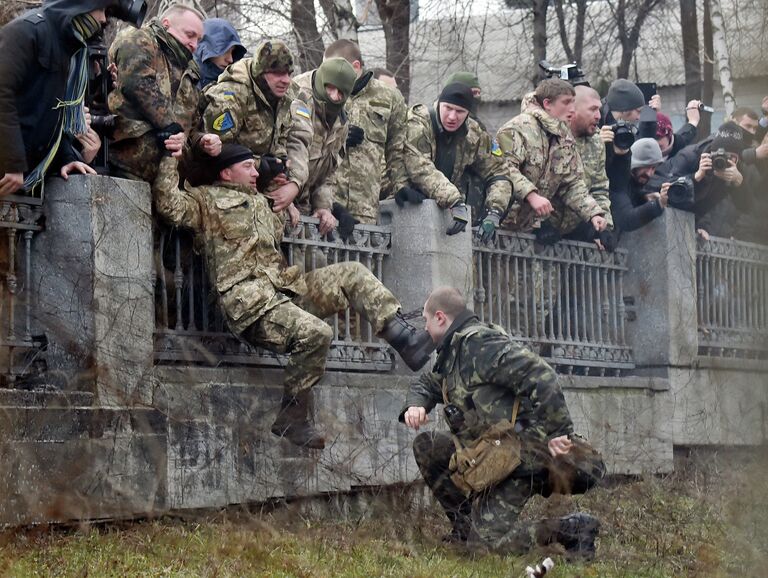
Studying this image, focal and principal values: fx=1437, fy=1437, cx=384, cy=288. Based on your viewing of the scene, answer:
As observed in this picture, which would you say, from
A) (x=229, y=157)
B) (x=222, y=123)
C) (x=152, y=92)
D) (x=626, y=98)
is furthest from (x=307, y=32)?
(x=152, y=92)

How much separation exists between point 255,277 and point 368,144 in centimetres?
206

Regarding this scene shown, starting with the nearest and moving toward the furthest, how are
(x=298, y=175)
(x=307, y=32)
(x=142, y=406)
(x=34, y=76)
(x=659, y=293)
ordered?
1. (x=34, y=76)
2. (x=142, y=406)
3. (x=298, y=175)
4. (x=659, y=293)
5. (x=307, y=32)

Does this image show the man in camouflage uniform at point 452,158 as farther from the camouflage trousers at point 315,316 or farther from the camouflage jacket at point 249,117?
the camouflage trousers at point 315,316

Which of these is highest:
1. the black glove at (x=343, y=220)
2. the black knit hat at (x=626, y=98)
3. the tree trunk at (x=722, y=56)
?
the tree trunk at (x=722, y=56)

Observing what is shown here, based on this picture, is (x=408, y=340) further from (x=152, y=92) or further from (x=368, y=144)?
(x=152, y=92)

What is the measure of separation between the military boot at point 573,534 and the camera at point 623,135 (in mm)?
4688

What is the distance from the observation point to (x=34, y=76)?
698 cm

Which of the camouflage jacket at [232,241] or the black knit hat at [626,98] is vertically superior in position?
the black knit hat at [626,98]

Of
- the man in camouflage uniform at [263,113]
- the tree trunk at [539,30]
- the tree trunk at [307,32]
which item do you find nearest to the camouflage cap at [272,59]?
the man in camouflage uniform at [263,113]

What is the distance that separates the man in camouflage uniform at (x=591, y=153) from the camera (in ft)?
36.4

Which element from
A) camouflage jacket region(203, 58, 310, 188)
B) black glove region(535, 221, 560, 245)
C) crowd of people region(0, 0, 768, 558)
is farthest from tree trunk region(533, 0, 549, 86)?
camouflage jacket region(203, 58, 310, 188)

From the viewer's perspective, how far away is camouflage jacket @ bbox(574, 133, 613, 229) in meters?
11.1

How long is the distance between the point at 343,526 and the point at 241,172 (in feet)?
6.63

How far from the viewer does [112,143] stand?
7.65 metres
